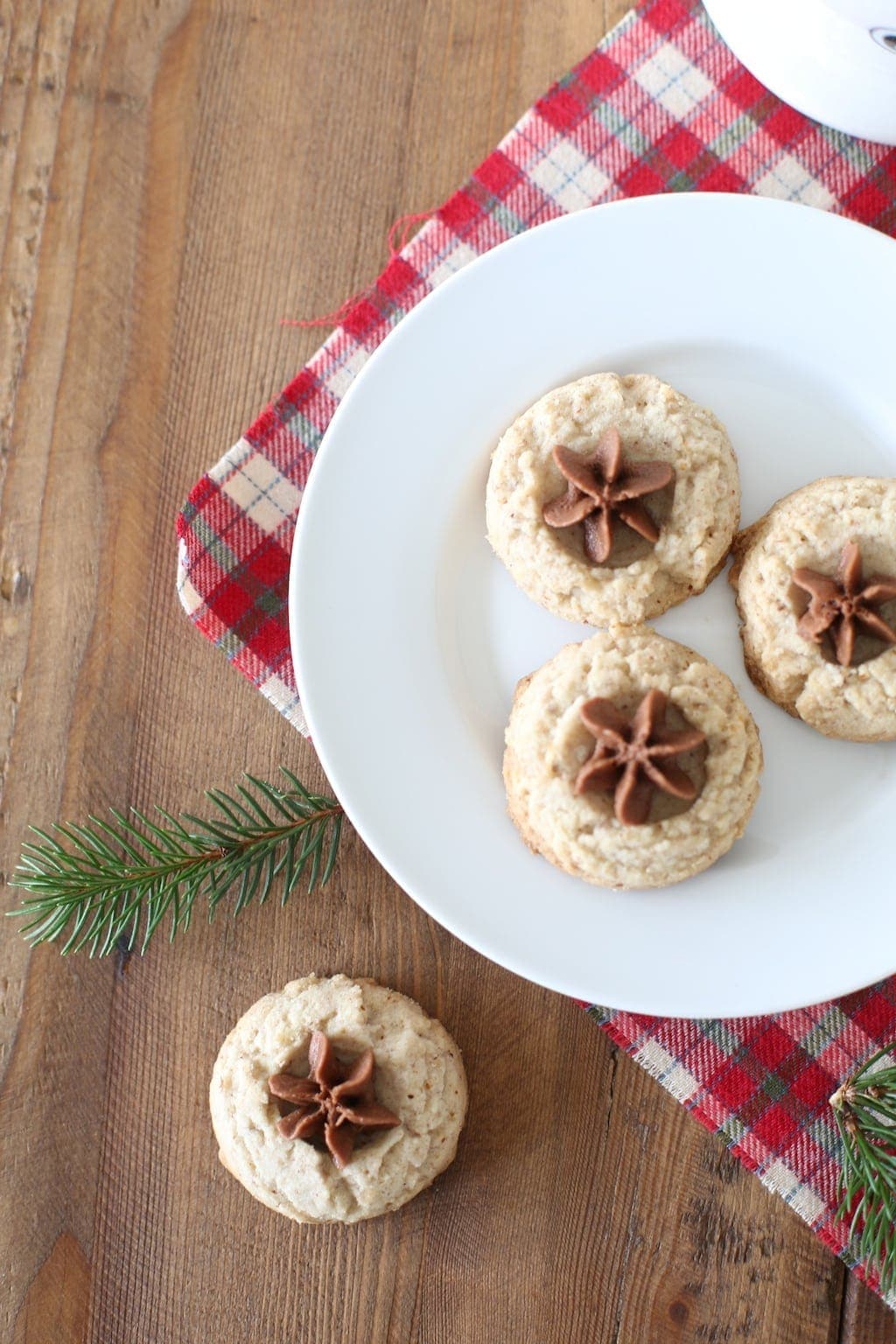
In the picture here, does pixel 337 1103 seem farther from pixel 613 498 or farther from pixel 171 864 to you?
pixel 613 498

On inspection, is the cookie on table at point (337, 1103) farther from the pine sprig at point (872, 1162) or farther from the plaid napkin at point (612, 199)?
the pine sprig at point (872, 1162)

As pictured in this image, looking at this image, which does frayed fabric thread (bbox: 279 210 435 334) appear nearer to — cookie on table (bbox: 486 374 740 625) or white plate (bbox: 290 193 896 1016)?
white plate (bbox: 290 193 896 1016)

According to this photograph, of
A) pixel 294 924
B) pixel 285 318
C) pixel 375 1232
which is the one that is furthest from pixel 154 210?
pixel 375 1232

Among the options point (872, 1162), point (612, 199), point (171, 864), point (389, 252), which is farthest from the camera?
point (389, 252)

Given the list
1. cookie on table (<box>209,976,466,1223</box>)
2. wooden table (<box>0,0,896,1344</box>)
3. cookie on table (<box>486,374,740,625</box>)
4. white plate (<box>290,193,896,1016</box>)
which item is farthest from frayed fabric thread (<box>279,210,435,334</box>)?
cookie on table (<box>209,976,466,1223</box>)

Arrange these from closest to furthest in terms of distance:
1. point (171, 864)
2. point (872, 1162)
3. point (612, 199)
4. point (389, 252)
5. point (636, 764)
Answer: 1. point (636, 764)
2. point (872, 1162)
3. point (171, 864)
4. point (612, 199)
5. point (389, 252)

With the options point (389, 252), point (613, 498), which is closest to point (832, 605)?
point (613, 498)

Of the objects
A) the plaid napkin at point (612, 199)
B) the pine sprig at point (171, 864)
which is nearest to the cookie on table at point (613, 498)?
the plaid napkin at point (612, 199)
